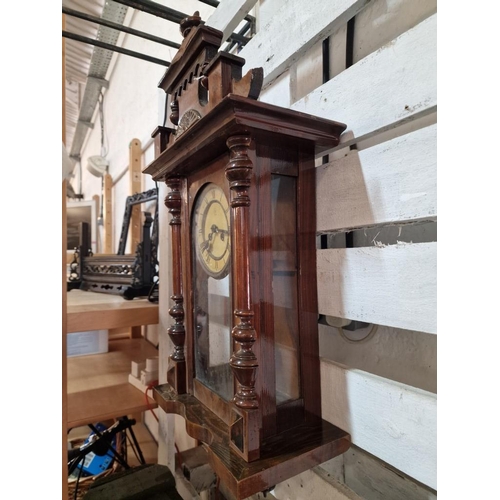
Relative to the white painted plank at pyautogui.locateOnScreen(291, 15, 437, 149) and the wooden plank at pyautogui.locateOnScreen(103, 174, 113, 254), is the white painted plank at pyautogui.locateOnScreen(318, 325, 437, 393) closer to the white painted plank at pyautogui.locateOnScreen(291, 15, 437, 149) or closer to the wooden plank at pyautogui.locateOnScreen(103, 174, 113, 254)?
the white painted plank at pyautogui.locateOnScreen(291, 15, 437, 149)

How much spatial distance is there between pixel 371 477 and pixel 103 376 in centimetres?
119

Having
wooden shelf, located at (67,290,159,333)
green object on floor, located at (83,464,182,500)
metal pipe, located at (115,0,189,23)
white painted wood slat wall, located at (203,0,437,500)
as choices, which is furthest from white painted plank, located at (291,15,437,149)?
green object on floor, located at (83,464,182,500)

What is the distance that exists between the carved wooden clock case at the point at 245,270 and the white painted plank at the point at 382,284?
4 cm

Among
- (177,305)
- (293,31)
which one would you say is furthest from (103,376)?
(293,31)

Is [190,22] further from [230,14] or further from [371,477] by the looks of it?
[371,477]

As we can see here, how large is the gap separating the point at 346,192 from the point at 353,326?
265mm

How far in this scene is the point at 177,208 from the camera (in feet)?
2.50

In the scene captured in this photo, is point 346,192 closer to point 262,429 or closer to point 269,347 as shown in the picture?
point 269,347

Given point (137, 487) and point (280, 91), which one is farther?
point (137, 487)

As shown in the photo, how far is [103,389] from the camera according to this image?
129 centimetres

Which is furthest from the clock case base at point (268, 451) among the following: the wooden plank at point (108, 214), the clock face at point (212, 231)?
the wooden plank at point (108, 214)
